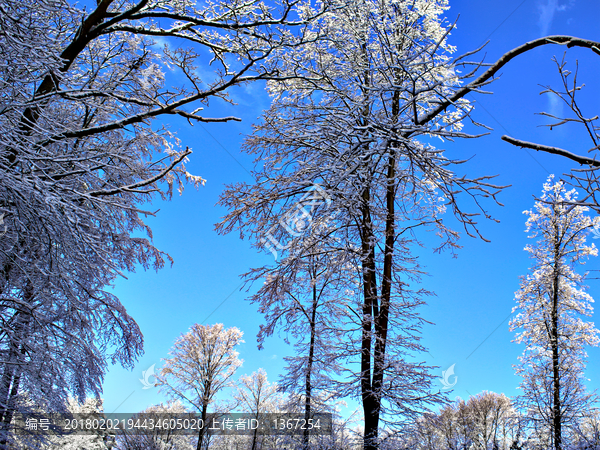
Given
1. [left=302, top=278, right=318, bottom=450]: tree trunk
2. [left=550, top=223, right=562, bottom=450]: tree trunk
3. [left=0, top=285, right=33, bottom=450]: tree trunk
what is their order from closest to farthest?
[left=0, top=285, right=33, bottom=450]: tree trunk < [left=302, top=278, right=318, bottom=450]: tree trunk < [left=550, top=223, right=562, bottom=450]: tree trunk

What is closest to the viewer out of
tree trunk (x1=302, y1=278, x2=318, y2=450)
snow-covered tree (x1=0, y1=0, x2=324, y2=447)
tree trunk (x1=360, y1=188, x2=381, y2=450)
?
snow-covered tree (x1=0, y1=0, x2=324, y2=447)

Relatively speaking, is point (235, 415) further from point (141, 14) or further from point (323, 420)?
point (141, 14)

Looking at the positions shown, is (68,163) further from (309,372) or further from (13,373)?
(309,372)

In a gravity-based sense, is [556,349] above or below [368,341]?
above

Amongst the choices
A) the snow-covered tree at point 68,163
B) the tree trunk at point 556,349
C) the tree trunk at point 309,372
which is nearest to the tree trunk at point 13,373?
the snow-covered tree at point 68,163

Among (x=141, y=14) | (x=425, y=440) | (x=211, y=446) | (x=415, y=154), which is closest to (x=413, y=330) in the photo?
(x=425, y=440)

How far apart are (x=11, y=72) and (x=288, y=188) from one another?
11.2 feet

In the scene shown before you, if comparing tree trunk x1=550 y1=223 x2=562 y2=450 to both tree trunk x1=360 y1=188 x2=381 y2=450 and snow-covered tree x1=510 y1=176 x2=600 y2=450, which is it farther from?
tree trunk x1=360 y1=188 x2=381 y2=450

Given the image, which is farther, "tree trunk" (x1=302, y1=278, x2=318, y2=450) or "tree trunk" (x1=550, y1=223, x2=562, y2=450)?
"tree trunk" (x1=550, y1=223, x2=562, y2=450)

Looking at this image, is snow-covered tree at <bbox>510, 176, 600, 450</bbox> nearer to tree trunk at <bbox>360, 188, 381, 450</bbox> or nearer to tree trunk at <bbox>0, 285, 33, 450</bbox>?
tree trunk at <bbox>360, 188, 381, 450</bbox>

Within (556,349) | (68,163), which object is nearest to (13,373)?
(68,163)

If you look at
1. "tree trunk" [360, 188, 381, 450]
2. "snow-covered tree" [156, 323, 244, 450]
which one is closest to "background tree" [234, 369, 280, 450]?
"snow-covered tree" [156, 323, 244, 450]

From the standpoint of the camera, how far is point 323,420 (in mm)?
8633

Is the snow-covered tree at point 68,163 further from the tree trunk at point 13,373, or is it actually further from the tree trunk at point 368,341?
the tree trunk at point 368,341
